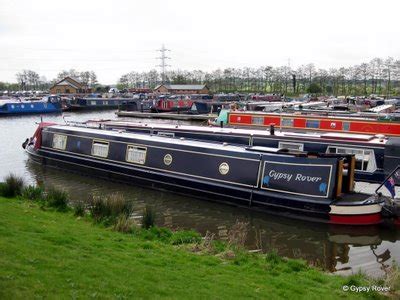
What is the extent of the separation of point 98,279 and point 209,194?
9.83 meters

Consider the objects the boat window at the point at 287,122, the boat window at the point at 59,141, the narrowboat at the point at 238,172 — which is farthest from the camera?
the boat window at the point at 287,122

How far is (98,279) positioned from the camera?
5.86m

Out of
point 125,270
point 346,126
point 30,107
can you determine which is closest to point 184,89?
point 30,107

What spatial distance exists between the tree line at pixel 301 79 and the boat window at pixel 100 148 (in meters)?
62.0

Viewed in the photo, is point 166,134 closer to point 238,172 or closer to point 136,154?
point 136,154

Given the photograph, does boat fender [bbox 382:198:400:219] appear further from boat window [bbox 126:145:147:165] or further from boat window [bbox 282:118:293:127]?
boat window [bbox 282:118:293:127]

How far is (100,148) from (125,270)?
13.6 meters

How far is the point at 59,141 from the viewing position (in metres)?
21.7

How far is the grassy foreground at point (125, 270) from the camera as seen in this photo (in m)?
5.51

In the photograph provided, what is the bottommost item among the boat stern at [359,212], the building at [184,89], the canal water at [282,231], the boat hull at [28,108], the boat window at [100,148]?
the canal water at [282,231]

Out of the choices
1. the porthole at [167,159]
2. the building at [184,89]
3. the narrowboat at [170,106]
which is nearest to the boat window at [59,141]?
the porthole at [167,159]

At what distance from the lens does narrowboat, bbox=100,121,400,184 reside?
15359 millimetres

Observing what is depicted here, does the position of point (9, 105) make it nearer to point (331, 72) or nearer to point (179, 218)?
point (179, 218)

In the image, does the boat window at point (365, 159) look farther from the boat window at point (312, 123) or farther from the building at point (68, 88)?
the building at point (68, 88)
